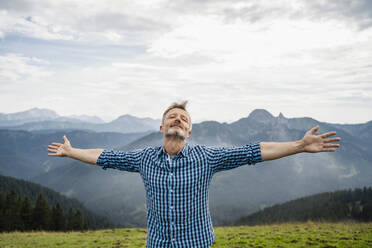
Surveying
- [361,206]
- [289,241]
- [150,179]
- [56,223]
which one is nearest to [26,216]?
[56,223]

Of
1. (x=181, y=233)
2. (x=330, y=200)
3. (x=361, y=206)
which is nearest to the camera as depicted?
(x=181, y=233)

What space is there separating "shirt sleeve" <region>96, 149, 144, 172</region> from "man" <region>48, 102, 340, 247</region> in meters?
0.10

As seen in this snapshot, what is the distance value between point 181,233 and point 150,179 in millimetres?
984

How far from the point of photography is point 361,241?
14.3 metres

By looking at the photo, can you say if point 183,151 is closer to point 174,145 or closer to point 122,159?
point 174,145

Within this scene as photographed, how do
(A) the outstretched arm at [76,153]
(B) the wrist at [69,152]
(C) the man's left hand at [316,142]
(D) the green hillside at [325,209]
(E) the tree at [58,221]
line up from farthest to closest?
1. (D) the green hillside at [325,209]
2. (E) the tree at [58,221]
3. (B) the wrist at [69,152]
4. (A) the outstretched arm at [76,153]
5. (C) the man's left hand at [316,142]

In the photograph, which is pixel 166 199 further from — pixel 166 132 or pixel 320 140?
pixel 320 140

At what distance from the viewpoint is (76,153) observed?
206 inches

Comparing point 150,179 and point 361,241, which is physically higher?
point 150,179

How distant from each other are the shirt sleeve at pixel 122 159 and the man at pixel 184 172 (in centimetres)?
10

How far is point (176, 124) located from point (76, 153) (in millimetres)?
2277

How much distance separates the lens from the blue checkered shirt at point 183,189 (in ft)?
13.5

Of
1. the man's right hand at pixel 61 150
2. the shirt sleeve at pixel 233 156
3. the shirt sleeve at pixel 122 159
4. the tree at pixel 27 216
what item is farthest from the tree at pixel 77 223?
the shirt sleeve at pixel 233 156

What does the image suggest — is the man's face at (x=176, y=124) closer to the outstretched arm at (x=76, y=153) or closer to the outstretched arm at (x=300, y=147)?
the outstretched arm at (x=300, y=147)
